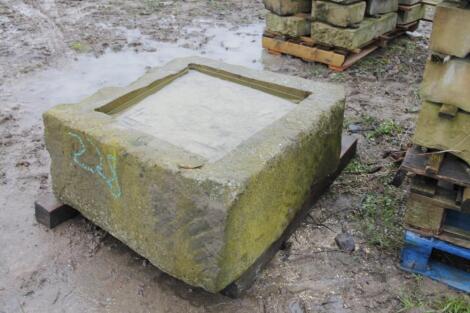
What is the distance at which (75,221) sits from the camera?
3045 mm

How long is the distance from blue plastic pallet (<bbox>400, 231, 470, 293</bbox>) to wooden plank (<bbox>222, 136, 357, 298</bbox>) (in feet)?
2.06

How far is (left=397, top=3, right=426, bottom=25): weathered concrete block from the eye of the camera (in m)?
5.99

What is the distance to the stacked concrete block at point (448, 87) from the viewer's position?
2074mm

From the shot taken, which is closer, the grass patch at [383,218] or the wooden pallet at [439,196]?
the wooden pallet at [439,196]

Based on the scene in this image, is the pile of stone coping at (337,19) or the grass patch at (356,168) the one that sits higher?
the pile of stone coping at (337,19)

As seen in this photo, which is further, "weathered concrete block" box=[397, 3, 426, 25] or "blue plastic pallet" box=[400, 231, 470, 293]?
"weathered concrete block" box=[397, 3, 426, 25]

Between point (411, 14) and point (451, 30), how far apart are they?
172 inches

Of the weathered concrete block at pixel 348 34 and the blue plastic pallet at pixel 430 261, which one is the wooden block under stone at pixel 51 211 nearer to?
the blue plastic pallet at pixel 430 261

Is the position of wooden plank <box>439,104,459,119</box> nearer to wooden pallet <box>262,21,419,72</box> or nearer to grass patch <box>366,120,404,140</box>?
grass patch <box>366,120,404,140</box>

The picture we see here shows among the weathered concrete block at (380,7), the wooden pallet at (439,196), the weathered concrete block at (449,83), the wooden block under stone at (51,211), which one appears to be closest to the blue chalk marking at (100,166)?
the wooden block under stone at (51,211)

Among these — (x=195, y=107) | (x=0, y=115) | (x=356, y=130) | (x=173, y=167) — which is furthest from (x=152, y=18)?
(x=173, y=167)

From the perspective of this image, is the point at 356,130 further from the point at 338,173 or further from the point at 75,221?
the point at 75,221

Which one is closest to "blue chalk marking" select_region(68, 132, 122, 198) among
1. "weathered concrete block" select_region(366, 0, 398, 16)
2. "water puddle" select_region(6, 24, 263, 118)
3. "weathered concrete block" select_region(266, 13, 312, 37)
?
"water puddle" select_region(6, 24, 263, 118)

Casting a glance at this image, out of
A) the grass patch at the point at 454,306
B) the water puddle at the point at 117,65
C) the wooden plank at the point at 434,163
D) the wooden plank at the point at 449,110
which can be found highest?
the wooden plank at the point at 449,110
